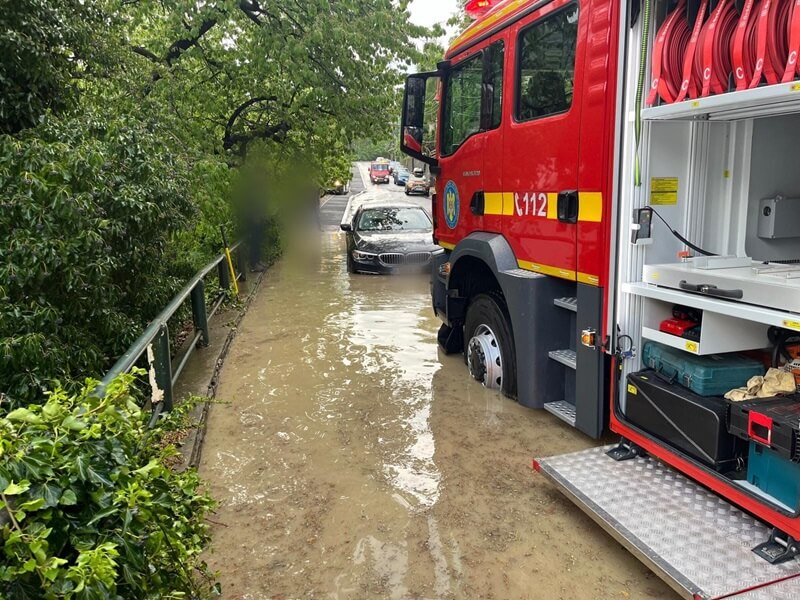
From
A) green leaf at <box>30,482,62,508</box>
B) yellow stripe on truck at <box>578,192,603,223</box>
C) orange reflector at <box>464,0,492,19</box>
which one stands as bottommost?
green leaf at <box>30,482,62,508</box>

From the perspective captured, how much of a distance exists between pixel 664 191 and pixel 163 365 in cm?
353

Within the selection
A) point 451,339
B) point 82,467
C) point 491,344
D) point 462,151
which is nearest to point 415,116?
point 462,151

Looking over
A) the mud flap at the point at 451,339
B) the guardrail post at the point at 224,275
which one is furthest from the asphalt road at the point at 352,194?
the mud flap at the point at 451,339

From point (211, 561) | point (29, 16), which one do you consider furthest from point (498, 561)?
point (29, 16)

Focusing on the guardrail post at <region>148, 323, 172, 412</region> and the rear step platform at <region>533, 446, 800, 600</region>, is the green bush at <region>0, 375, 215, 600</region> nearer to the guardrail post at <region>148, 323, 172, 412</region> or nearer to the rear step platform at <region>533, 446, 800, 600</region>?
the rear step platform at <region>533, 446, 800, 600</region>

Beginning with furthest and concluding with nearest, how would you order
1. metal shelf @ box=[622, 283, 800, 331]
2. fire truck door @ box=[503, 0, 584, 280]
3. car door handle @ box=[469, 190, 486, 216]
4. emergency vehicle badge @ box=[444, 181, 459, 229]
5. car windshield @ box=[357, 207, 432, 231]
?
car windshield @ box=[357, 207, 432, 231] < emergency vehicle badge @ box=[444, 181, 459, 229] < car door handle @ box=[469, 190, 486, 216] < fire truck door @ box=[503, 0, 584, 280] < metal shelf @ box=[622, 283, 800, 331]

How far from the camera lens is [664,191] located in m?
3.57

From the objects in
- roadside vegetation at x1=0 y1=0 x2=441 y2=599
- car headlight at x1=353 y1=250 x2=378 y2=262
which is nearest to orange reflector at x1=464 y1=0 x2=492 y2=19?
roadside vegetation at x1=0 y1=0 x2=441 y2=599

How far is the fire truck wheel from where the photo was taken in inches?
199

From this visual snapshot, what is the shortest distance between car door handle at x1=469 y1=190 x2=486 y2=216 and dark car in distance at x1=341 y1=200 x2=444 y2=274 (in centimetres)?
578

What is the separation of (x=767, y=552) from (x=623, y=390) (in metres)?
1.16

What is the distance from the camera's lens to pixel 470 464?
4285 millimetres

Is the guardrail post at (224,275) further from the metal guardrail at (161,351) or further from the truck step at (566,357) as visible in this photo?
the truck step at (566,357)

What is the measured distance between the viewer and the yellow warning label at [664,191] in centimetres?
354
